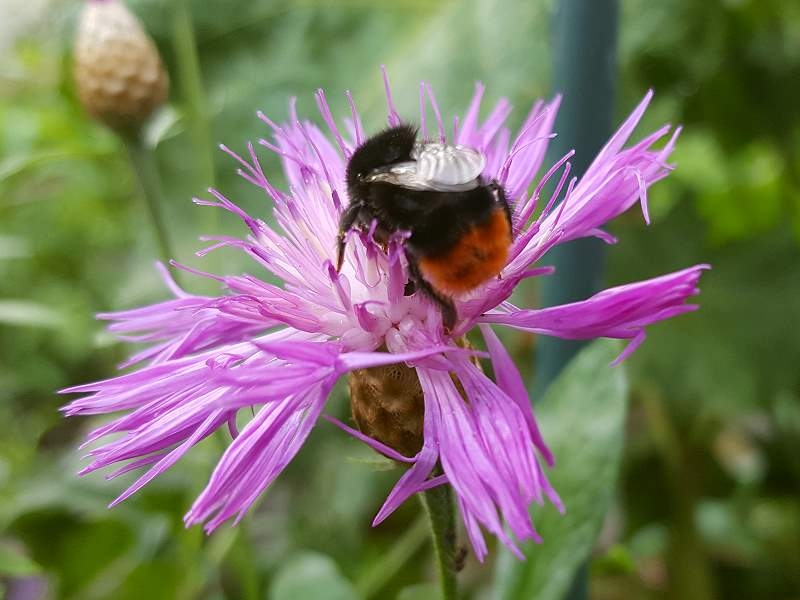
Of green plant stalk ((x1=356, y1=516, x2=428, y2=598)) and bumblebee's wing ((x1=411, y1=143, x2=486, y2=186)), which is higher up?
bumblebee's wing ((x1=411, y1=143, x2=486, y2=186))

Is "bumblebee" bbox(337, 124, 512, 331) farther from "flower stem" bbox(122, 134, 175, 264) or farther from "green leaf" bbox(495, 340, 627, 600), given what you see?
"flower stem" bbox(122, 134, 175, 264)

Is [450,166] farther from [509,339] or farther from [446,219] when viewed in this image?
[509,339]

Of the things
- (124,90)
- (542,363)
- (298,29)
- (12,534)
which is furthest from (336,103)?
(12,534)

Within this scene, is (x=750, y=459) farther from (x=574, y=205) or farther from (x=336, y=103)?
(x=574, y=205)

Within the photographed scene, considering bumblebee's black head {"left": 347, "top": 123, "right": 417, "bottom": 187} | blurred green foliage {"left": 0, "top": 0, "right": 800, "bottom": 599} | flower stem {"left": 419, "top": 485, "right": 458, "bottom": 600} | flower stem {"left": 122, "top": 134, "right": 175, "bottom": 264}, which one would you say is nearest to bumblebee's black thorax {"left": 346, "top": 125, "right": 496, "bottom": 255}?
bumblebee's black head {"left": 347, "top": 123, "right": 417, "bottom": 187}

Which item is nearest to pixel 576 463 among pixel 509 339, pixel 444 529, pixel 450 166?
pixel 444 529

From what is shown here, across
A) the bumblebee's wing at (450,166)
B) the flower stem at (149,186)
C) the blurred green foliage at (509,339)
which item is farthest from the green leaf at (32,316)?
the bumblebee's wing at (450,166)

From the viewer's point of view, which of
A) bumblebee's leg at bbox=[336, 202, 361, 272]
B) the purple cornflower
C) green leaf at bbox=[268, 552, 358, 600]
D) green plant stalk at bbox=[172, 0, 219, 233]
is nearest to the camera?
the purple cornflower
